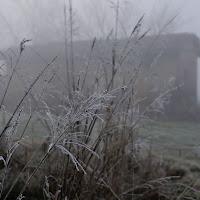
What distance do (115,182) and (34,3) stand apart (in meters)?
1.33

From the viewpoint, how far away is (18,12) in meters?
1.46

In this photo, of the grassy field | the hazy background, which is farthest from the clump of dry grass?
the grassy field

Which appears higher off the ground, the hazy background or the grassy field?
the hazy background

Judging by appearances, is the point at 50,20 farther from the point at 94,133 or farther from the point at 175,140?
the point at 175,140

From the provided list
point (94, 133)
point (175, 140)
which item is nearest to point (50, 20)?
point (94, 133)

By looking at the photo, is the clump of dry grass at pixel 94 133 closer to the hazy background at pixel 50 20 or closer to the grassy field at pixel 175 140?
the hazy background at pixel 50 20

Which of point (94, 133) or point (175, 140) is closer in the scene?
point (94, 133)

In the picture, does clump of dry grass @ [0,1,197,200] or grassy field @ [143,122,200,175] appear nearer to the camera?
clump of dry grass @ [0,1,197,200]

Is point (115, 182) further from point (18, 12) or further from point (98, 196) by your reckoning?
point (18, 12)

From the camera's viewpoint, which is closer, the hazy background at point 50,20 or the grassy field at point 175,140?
the hazy background at point 50,20

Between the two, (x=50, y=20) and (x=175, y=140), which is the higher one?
(x=50, y=20)

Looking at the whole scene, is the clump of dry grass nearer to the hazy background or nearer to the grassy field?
the hazy background

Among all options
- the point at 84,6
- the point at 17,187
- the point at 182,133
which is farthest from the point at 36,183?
the point at 182,133

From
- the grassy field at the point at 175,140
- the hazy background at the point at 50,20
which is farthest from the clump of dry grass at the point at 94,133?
the grassy field at the point at 175,140
